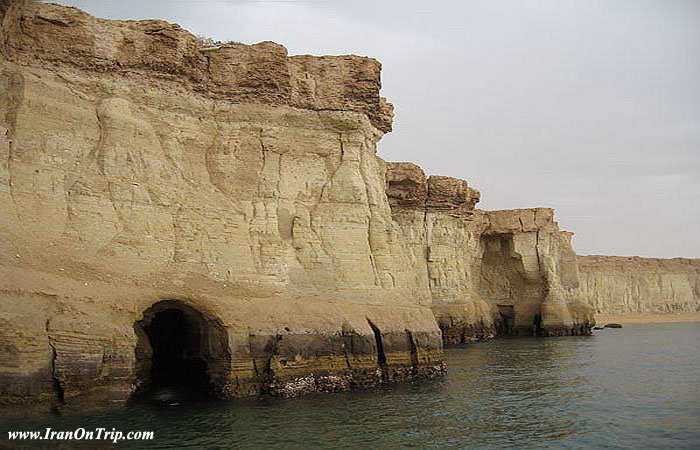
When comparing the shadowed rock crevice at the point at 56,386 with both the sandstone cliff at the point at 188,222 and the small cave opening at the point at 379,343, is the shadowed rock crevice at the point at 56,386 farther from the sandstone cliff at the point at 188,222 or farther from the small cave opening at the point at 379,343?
the small cave opening at the point at 379,343

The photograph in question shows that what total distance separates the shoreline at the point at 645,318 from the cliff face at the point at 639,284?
608 millimetres

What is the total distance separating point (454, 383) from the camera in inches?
755

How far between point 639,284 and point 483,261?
4015 centimetres

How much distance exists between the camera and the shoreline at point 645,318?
71.5 meters

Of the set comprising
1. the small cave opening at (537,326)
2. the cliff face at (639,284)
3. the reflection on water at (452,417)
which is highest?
the cliff face at (639,284)

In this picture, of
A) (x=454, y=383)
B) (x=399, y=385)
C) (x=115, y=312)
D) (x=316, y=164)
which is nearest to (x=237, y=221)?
(x=316, y=164)

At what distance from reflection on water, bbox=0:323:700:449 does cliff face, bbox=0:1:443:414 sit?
103 cm

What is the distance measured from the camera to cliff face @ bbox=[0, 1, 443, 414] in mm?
13234

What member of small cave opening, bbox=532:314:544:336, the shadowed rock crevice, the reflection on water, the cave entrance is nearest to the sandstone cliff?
the shadowed rock crevice

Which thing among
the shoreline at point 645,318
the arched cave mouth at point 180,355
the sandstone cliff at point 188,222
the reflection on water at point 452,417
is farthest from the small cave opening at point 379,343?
the shoreline at point 645,318

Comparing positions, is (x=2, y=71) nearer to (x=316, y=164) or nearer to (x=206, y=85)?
(x=206, y=85)

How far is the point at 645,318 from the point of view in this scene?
74625 mm

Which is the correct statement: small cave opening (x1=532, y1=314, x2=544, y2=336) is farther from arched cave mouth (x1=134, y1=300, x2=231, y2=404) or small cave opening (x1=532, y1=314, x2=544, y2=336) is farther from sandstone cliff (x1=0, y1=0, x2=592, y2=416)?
arched cave mouth (x1=134, y1=300, x2=231, y2=404)

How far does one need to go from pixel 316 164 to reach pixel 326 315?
526 cm
